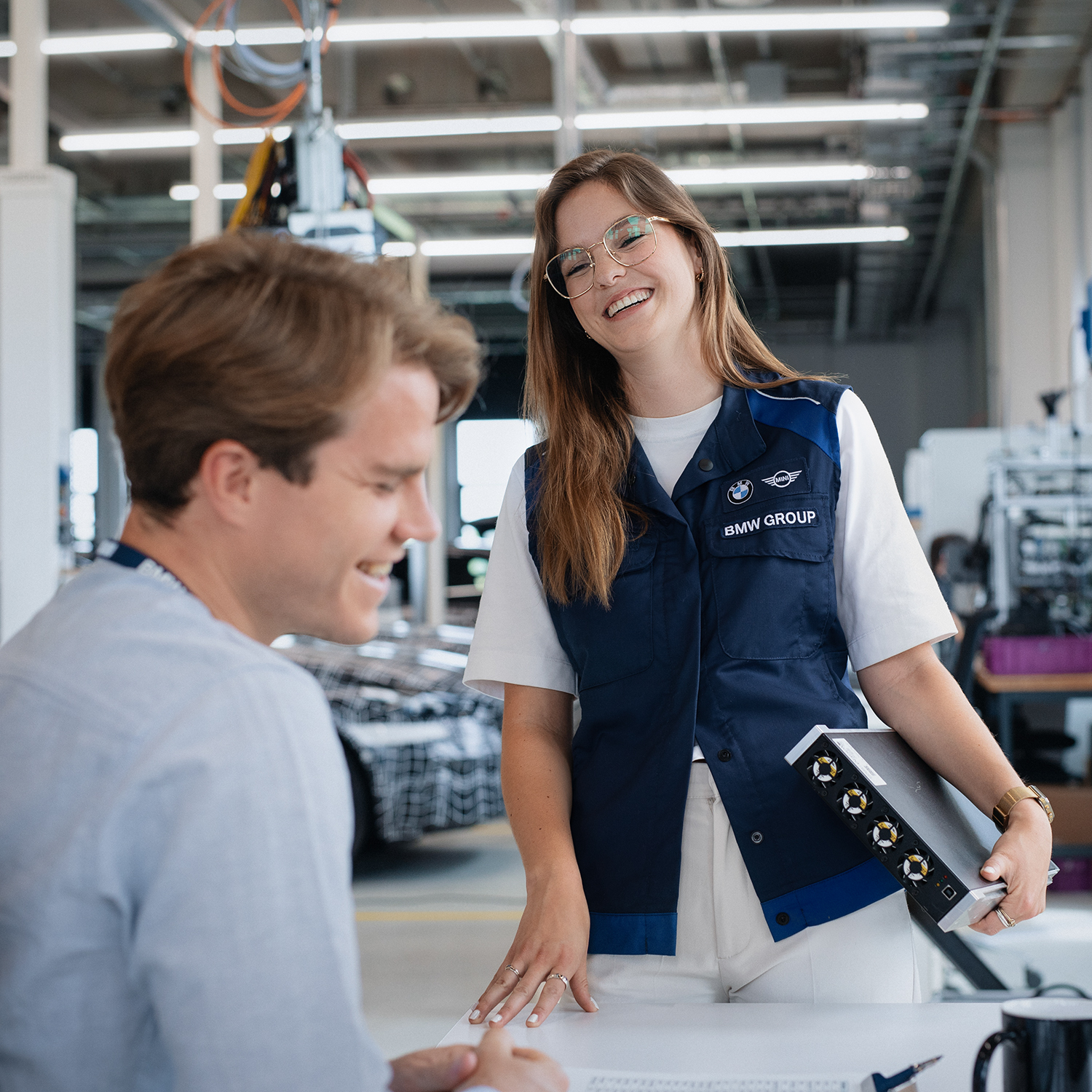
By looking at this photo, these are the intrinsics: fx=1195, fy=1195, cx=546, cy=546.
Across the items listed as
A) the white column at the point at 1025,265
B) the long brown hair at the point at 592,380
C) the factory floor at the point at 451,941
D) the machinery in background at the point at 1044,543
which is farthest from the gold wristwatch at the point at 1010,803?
the white column at the point at 1025,265

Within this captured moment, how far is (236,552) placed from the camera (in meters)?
0.82

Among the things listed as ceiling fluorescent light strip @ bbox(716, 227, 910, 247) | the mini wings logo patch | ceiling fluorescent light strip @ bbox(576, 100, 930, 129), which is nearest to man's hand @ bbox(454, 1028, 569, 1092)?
the mini wings logo patch

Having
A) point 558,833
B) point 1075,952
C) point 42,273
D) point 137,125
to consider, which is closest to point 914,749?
point 558,833

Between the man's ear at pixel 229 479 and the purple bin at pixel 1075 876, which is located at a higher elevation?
the man's ear at pixel 229 479

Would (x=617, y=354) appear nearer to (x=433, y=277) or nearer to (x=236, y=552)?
(x=236, y=552)

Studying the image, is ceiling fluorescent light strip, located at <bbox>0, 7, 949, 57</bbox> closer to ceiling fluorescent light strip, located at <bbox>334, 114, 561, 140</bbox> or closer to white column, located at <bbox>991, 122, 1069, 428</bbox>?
ceiling fluorescent light strip, located at <bbox>334, 114, 561, 140</bbox>

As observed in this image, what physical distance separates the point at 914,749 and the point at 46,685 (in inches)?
38.1

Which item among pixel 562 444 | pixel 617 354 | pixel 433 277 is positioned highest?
pixel 433 277

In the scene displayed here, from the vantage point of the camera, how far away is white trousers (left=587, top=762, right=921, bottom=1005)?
126cm

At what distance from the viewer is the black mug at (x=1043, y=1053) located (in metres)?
0.83

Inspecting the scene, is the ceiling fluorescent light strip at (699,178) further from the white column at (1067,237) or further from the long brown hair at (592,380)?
the long brown hair at (592,380)

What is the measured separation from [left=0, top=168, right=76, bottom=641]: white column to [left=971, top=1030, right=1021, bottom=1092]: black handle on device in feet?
13.7

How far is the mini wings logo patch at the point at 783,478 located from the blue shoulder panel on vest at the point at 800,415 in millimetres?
42

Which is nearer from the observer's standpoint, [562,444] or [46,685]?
[46,685]
